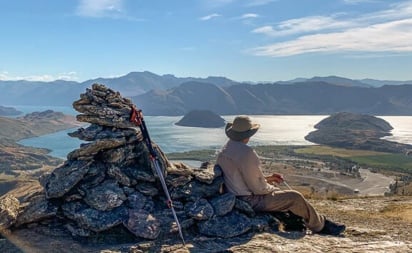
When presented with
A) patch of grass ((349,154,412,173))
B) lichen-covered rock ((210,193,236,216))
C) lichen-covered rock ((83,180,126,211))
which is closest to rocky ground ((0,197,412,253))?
lichen-covered rock ((210,193,236,216))

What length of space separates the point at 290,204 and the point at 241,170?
1.83m

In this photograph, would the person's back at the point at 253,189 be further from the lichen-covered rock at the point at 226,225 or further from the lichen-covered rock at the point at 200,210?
the lichen-covered rock at the point at 200,210

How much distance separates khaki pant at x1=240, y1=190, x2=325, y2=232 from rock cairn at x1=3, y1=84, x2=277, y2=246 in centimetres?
31

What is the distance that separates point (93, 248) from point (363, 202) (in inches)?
580

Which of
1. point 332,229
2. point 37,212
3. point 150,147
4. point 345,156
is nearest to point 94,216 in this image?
point 37,212

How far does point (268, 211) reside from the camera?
39.2ft

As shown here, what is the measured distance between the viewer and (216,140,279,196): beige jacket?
10.9 m

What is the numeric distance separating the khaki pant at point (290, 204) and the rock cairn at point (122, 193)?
1.01 feet

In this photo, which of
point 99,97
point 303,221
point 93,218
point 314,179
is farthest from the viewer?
point 314,179

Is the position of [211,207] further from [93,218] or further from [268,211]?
[93,218]

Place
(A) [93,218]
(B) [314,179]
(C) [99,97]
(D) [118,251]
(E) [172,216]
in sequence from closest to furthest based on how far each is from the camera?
(D) [118,251]
(A) [93,218]
(E) [172,216]
(C) [99,97]
(B) [314,179]

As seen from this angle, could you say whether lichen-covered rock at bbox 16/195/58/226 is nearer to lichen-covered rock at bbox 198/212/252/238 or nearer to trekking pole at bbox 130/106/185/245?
trekking pole at bbox 130/106/185/245

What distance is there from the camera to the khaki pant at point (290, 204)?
1151 cm

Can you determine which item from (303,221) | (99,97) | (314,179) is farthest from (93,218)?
(314,179)
